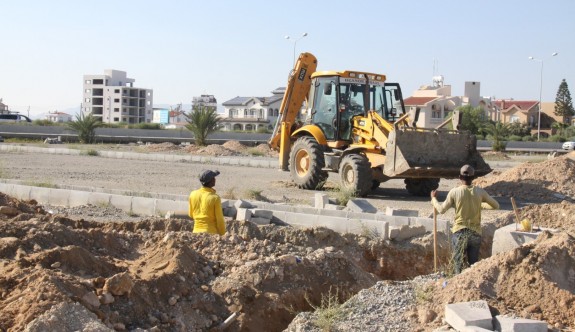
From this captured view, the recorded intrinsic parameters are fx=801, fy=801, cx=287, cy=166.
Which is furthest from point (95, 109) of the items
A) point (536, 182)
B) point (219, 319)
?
point (219, 319)

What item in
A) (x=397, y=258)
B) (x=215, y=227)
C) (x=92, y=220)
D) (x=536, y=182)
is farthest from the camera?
(x=536, y=182)

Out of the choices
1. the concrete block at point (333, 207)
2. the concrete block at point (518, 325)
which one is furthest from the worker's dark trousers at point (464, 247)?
the concrete block at point (333, 207)

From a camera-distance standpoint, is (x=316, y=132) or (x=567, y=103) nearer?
(x=316, y=132)

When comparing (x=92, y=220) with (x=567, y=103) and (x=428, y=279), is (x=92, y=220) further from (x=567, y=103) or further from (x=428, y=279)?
(x=567, y=103)

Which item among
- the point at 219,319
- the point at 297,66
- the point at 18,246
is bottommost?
the point at 219,319

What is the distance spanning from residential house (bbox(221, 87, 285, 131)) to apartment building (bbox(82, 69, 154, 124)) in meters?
18.5

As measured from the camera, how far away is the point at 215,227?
31.0 feet

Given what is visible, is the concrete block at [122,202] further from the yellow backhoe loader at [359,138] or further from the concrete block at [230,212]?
the yellow backhoe loader at [359,138]

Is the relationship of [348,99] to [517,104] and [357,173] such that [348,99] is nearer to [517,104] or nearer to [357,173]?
[357,173]

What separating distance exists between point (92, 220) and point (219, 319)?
5.53 m

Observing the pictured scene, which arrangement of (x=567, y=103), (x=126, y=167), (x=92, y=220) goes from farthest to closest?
(x=567, y=103) → (x=126, y=167) → (x=92, y=220)

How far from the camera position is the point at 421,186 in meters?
18.0

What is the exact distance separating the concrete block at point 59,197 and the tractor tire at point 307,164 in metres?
5.67

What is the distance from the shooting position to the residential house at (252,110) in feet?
333
